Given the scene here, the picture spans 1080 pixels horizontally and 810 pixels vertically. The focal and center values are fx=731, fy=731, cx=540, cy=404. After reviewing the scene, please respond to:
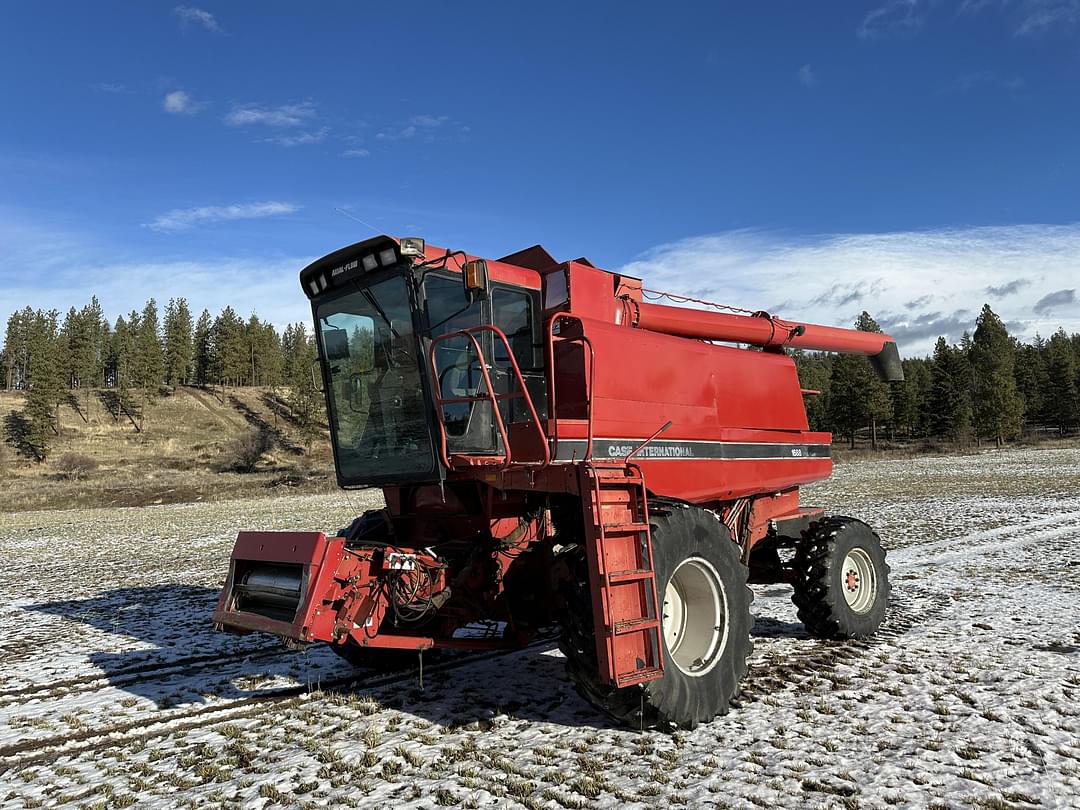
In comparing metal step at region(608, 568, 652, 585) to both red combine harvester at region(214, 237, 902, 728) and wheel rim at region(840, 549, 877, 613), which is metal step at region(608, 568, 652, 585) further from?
wheel rim at region(840, 549, 877, 613)

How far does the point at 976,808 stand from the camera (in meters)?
4.12

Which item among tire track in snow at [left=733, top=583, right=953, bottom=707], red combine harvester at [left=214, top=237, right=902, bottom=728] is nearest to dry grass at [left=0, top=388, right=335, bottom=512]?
red combine harvester at [left=214, top=237, right=902, bottom=728]

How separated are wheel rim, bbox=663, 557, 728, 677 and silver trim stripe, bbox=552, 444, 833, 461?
3.69ft

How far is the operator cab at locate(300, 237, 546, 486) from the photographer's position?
6145mm

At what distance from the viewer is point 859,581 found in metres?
8.63

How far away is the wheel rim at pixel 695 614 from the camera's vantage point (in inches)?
237

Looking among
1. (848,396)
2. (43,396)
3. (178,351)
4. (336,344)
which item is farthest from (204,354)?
(336,344)

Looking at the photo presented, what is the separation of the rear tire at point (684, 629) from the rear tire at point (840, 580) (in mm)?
2164

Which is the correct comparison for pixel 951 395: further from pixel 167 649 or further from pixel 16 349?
pixel 16 349

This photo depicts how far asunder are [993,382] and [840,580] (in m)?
68.2

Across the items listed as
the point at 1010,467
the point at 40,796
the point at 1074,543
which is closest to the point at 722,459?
the point at 40,796

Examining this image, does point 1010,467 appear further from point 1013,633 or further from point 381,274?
point 381,274

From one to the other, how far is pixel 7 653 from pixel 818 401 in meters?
72.0

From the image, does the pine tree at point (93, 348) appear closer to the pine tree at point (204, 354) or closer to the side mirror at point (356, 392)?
the pine tree at point (204, 354)
